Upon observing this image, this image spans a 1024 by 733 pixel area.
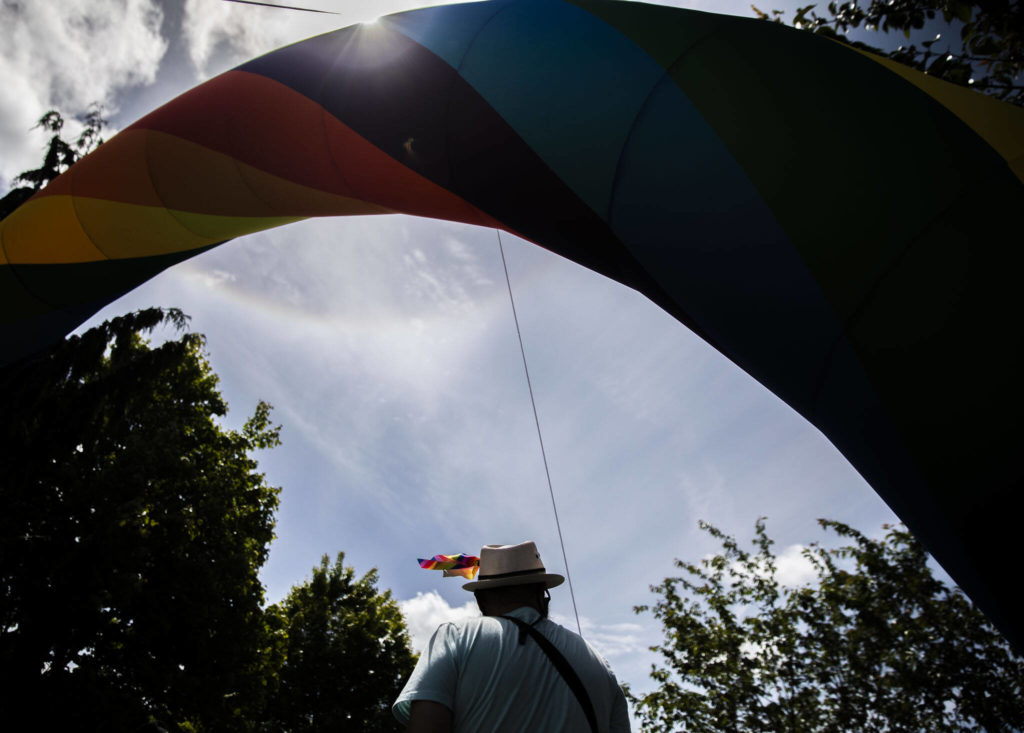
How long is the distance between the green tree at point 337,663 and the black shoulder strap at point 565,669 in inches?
664

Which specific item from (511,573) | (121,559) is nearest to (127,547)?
(121,559)

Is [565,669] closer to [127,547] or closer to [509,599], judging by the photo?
[509,599]

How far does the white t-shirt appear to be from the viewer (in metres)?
1.41

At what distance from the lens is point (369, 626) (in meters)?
18.9

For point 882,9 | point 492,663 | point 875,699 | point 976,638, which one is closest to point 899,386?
point 492,663

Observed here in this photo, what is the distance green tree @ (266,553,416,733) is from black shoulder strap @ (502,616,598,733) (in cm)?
1688

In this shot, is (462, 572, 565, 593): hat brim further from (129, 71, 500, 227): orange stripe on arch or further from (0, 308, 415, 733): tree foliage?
Answer: (0, 308, 415, 733): tree foliage

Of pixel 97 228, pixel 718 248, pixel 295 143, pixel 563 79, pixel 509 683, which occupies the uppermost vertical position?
pixel 97 228

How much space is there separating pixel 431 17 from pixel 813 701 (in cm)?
1342

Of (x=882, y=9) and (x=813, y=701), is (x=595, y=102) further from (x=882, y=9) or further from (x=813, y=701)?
(x=813, y=701)

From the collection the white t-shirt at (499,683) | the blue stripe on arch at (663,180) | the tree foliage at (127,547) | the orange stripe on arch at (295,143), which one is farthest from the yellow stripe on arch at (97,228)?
the tree foliage at (127,547)

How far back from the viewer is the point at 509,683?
145 cm

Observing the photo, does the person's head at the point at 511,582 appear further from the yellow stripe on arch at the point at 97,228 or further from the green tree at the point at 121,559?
the green tree at the point at 121,559

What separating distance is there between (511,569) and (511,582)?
0.05 m
